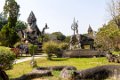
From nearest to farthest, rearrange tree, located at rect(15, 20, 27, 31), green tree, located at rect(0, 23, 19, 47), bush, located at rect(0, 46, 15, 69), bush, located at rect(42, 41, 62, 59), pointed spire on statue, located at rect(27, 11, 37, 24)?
1. bush, located at rect(0, 46, 15, 69)
2. bush, located at rect(42, 41, 62, 59)
3. green tree, located at rect(0, 23, 19, 47)
4. pointed spire on statue, located at rect(27, 11, 37, 24)
5. tree, located at rect(15, 20, 27, 31)

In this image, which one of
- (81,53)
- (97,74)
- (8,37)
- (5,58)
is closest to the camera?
(97,74)

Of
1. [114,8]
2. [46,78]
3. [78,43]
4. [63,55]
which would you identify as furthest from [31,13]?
[46,78]

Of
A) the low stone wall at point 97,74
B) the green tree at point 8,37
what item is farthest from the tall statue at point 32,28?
the low stone wall at point 97,74

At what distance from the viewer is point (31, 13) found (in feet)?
227

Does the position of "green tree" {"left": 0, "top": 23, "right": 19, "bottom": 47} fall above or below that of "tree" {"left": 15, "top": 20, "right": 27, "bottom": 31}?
below

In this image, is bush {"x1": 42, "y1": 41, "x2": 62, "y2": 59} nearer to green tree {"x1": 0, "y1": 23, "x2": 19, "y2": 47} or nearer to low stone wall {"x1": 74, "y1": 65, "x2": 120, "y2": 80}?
green tree {"x1": 0, "y1": 23, "x2": 19, "y2": 47}

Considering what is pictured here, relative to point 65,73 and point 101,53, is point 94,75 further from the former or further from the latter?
point 101,53

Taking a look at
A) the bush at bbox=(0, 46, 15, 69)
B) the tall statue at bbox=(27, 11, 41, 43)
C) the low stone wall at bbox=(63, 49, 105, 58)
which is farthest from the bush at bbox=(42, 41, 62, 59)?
the tall statue at bbox=(27, 11, 41, 43)

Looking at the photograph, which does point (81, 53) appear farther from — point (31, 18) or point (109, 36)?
point (31, 18)

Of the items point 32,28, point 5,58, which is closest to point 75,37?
point 32,28

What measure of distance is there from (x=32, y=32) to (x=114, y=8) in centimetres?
2935

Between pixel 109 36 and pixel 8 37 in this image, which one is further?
pixel 8 37

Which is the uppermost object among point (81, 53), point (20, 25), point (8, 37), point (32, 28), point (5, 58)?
point (20, 25)

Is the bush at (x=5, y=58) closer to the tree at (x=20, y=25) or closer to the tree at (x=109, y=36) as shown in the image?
the tree at (x=109, y=36)
